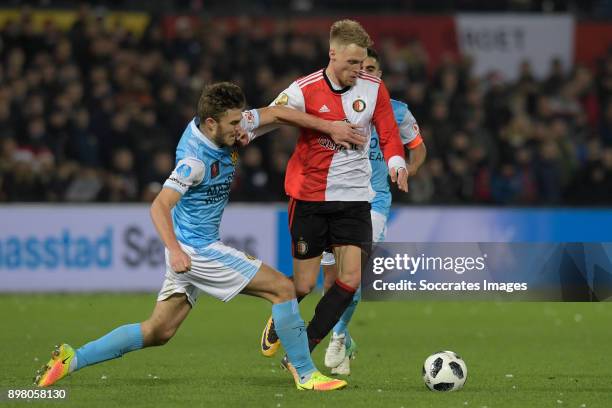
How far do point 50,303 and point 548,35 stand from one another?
11123mm

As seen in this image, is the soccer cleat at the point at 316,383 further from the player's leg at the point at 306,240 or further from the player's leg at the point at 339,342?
the player's leg at the point at 339,342

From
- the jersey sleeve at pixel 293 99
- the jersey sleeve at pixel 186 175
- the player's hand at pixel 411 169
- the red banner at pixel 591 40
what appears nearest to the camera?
the jersey sleeve at pixel 186 175

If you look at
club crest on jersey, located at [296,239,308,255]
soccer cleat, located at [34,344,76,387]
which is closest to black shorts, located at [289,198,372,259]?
club crest on jersey, located at [296,239,308,255]

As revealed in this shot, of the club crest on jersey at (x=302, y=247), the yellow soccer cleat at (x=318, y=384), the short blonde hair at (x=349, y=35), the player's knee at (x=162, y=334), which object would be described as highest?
the short blonde hair at (x=349, y=35)

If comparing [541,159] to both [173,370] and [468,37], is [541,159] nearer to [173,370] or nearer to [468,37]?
[468,37]

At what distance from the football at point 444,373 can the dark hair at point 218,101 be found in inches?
78.5

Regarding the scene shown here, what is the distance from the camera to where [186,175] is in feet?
23.6

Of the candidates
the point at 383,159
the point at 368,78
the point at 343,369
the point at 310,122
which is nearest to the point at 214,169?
the point at 310,122

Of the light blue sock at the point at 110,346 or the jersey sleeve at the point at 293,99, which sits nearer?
the light blue sock at the point at 110,346

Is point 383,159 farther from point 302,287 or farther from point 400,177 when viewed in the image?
point 400,177

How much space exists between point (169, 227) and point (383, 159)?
9.38ft

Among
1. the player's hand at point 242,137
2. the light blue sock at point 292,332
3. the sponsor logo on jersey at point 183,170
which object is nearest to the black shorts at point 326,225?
the light blue sock at point 292,332

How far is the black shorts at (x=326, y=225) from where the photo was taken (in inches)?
315

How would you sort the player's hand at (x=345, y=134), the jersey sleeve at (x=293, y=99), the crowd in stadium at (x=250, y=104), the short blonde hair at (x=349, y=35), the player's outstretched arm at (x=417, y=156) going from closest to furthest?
the short blonde hair at (x=349, y=35) < the player's hand at (x=345, y=134) < the jersey sleeve at (x=293, y=99) < the player's outstretched arm at (x=417, y=156) < the crowd in stadium at (x=250, y=104)
